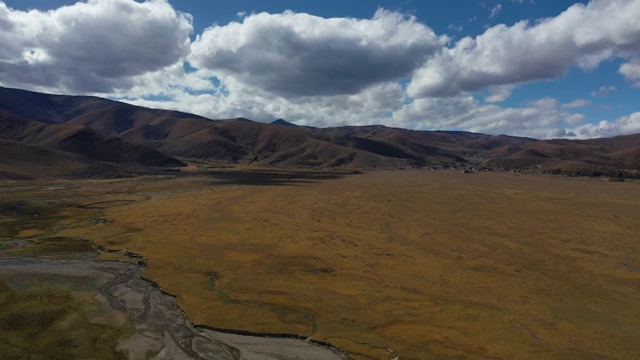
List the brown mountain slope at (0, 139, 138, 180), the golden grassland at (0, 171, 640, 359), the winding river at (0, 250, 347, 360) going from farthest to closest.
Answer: the brown mountain slope at (0, 139, 138, 180), the golden grassland at (0, 171, 640, 359), the winding river at (0, 250, 347, 360)

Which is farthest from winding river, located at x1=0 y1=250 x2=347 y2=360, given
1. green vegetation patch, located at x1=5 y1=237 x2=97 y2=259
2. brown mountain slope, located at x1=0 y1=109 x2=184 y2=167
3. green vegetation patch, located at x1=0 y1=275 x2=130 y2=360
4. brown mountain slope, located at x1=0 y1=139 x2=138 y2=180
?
brown mountain slope, located at x1=0 y1=109 x2=184 y2=167

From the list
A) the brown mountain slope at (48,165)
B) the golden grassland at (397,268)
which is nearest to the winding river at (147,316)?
the golden grassland at (397,268)

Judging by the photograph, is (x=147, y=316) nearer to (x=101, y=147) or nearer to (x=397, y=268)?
(x=397, y=268)

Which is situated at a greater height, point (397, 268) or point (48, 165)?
point (48, 165)

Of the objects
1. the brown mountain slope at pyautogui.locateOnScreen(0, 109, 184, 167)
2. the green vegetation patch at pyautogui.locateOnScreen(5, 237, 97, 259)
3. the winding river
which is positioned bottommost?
the winding river

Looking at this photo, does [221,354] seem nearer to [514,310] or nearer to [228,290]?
[228,290]

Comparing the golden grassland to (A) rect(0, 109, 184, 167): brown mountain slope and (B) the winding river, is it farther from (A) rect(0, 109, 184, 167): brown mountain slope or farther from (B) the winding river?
(A) rect(0, 109, 184, 167): brown mountain slope

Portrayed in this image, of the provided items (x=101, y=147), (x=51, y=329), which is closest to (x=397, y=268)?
(x=51, y=329)

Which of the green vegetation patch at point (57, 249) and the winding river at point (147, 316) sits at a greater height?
the green vegetation patch at point (57, 249)

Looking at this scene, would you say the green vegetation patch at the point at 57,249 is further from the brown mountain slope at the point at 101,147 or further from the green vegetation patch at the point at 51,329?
the brown mountain slope at the point at 101,147

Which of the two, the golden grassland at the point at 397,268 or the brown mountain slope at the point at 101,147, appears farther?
the brown mountain slope at the point at 101,147
